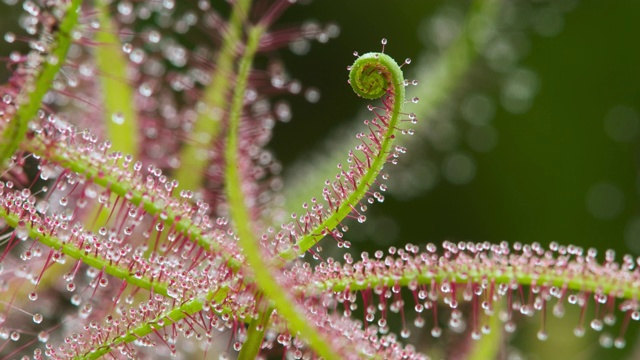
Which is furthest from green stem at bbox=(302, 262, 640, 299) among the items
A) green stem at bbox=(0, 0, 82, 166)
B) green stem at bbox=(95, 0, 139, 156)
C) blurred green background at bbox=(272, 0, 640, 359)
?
blurred green background at bbox=(272, 0, 640, 359)

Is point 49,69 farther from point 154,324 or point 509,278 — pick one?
point 509,278

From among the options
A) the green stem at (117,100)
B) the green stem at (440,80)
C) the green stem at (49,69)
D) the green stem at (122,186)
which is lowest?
the green stem at (122,186)

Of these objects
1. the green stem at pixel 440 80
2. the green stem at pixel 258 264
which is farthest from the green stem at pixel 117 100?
the green stem at pixel 258 264

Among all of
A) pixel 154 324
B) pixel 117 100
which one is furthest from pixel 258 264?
pixel 117 100

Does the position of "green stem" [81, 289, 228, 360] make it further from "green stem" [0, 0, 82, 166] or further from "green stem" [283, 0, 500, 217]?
"green stem" [283, 0, 500, 217]

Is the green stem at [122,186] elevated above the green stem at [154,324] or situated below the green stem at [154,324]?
above

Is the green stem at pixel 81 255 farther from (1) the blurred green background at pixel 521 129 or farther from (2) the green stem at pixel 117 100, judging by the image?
(1) the blurred green background at pixel 521 129
